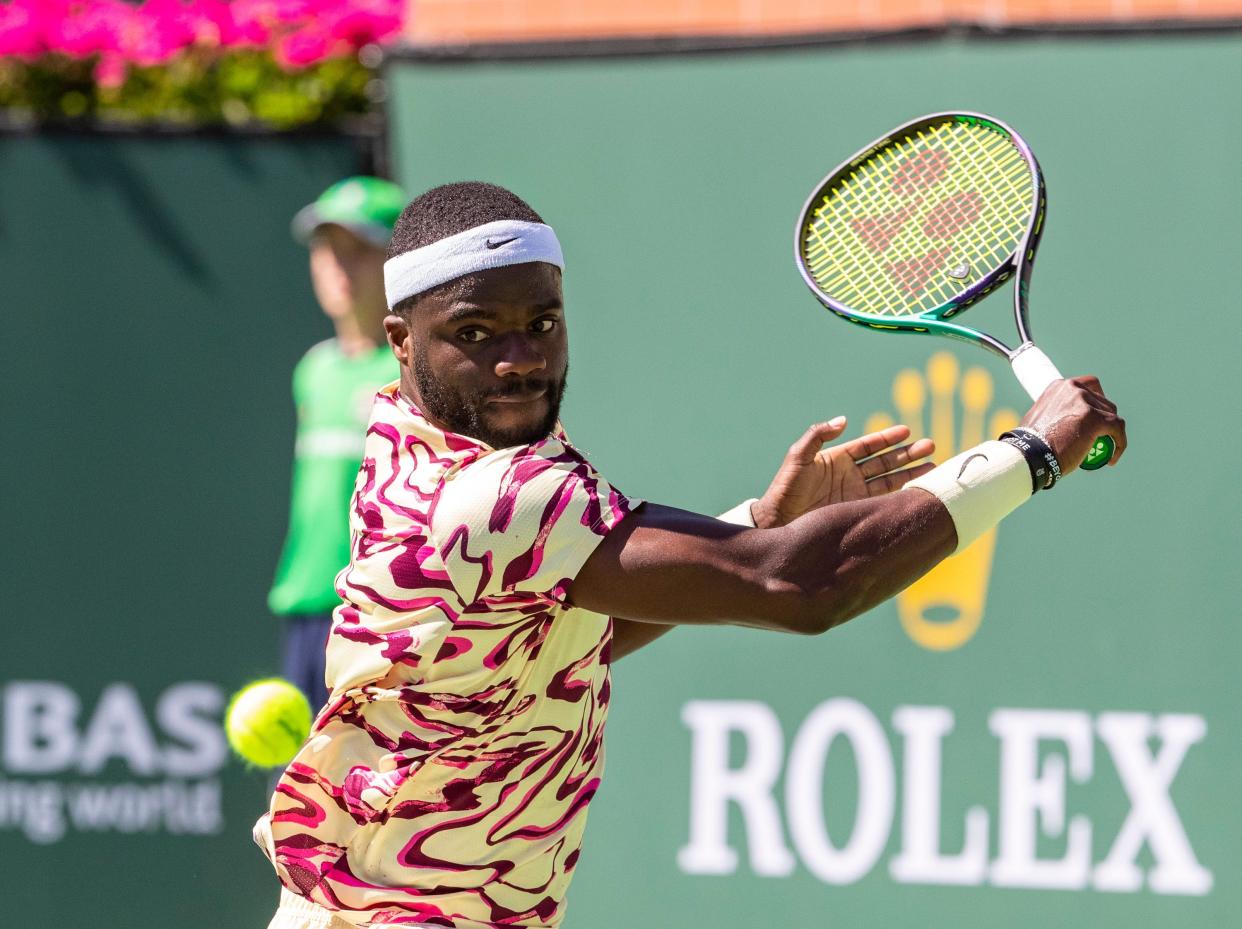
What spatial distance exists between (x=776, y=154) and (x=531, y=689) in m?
2.59

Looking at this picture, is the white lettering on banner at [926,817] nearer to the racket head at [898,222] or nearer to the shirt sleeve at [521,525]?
the racket head at [898,222]

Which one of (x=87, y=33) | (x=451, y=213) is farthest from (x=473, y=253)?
(x=87, y=33)

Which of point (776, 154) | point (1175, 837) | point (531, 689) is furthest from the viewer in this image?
point (776, 154)

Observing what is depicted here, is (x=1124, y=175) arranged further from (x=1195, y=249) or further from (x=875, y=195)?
(x=875, y=195)

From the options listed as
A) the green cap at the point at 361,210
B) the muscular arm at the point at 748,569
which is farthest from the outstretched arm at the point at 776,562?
the green cap at the point at 361,210

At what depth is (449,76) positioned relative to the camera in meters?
5.09

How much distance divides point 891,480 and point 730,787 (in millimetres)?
2068

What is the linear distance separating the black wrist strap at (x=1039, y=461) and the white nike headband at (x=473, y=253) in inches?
28.3

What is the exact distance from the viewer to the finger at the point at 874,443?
2871mm

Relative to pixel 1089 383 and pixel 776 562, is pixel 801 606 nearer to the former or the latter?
pixel 776 562

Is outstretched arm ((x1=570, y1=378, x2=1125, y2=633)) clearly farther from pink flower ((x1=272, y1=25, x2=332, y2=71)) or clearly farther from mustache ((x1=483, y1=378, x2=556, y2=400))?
pink flower ((x1=272, y1=25, x2=332, y2=71))

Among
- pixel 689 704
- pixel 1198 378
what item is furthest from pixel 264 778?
pixel 1198 378

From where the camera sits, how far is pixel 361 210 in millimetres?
5066

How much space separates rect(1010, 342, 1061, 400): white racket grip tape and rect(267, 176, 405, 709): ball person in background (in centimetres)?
253
